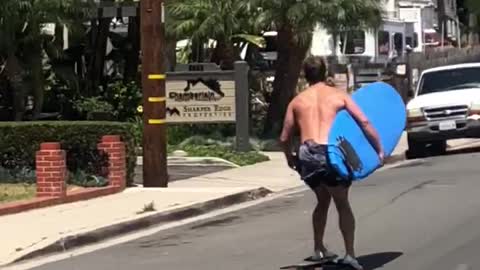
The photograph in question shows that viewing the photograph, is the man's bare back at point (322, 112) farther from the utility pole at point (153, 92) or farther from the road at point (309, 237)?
the utility pole at point (153, 92)

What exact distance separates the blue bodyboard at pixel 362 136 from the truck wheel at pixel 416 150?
547 inches

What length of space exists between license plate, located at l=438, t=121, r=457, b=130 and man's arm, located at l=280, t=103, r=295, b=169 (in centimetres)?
1360

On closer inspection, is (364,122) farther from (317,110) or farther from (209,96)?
(209,96)

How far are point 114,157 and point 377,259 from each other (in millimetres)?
6886

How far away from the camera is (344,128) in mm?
9203

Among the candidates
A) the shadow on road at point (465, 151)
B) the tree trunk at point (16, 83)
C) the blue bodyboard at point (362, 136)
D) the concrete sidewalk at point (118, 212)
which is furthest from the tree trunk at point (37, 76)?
the blue bodyboard at point (362, 136)

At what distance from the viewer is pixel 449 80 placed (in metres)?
23.8

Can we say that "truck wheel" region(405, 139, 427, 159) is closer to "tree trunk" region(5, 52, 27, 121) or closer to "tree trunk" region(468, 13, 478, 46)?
"tree trunk" region(5, 52, 27, 121)

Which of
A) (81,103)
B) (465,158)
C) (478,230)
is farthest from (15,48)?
(478,230)

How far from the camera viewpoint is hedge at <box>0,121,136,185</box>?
16.2 meters

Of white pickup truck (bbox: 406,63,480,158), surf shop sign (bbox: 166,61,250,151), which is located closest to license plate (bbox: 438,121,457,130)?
white pickup truck (bbox: 406,63,480,158)

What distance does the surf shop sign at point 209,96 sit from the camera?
77.1 ft

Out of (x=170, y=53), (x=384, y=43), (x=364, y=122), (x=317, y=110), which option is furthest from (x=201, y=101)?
(x=384, y=43)

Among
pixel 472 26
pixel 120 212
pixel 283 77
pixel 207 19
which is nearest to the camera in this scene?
pixel 120 212
